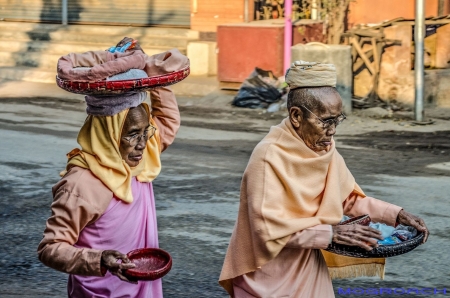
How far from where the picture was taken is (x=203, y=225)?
735cm

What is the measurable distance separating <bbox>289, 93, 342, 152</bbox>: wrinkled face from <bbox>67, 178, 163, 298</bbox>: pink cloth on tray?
29.7 inches

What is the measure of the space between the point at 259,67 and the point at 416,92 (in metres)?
3.09

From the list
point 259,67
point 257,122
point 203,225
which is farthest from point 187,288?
point 259,67

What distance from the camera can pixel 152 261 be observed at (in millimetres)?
3568

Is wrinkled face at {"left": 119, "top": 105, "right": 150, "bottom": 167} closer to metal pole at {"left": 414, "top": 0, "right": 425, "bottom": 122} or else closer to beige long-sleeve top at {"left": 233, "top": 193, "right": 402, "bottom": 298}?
beige long-sleeve top at {"left": 233, "top": 193, "right": 402, "bottom": 298}

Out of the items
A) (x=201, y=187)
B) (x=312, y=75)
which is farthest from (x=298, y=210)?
(x=201, y=187)

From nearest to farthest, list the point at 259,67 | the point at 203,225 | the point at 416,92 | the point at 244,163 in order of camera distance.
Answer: the point at 203,225
the point at 244,163
the point at 416,92
the point at 259,67

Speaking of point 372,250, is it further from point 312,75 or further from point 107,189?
point 107,189

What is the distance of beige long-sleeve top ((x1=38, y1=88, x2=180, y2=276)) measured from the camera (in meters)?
3.31

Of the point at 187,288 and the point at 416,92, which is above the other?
the point at 416,92

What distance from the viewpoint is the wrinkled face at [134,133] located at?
3.66 metres

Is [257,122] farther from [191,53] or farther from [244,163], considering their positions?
[191,53]

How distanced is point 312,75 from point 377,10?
40.3ft

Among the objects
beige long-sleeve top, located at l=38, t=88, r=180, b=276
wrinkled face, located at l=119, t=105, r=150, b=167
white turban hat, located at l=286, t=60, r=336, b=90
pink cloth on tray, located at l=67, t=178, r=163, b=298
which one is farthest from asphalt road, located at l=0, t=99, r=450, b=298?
white turban hat, located at l=286, t=60, r=336, b=90
